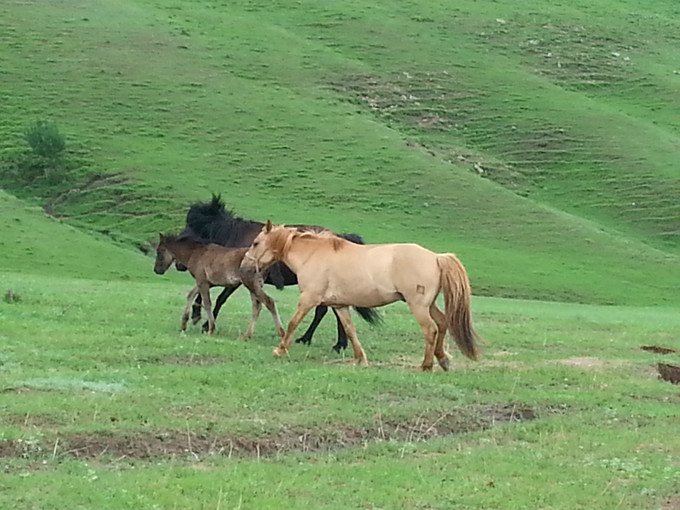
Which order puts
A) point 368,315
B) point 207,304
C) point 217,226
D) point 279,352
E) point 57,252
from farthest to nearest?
point 57,252, point 217,226, point 207,304, point 368,315, point 279,352

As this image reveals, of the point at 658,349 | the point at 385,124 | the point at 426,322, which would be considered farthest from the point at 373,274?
the point at 385,124

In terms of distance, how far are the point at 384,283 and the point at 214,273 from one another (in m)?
3.87

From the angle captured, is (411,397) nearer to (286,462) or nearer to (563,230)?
(286,462)

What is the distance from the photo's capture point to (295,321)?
48.4ft

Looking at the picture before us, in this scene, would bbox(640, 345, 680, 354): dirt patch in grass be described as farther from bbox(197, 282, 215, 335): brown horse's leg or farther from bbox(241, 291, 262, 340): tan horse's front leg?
bbox(197, 282, 215, 335): brown horse's leg

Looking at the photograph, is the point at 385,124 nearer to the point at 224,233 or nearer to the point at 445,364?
the point at 224,233

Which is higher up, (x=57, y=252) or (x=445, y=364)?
(x=445, y=364)

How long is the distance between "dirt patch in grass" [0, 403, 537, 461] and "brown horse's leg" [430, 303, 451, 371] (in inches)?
91.0

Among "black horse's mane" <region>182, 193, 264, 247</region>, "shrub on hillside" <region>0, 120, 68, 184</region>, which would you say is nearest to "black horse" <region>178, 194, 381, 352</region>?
"black horse's mane" <region>182, 193, 264, 247</region>

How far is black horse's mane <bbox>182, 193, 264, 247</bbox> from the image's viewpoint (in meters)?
18.3

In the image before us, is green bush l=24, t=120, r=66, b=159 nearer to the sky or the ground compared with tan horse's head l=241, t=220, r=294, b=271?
nearer to the ground

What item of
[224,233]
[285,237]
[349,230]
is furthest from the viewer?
[349,230]

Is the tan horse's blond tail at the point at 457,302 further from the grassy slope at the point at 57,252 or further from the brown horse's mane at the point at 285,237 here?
the grassy slope at the point at 57,252

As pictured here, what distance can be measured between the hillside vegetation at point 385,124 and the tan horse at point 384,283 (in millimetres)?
24458
